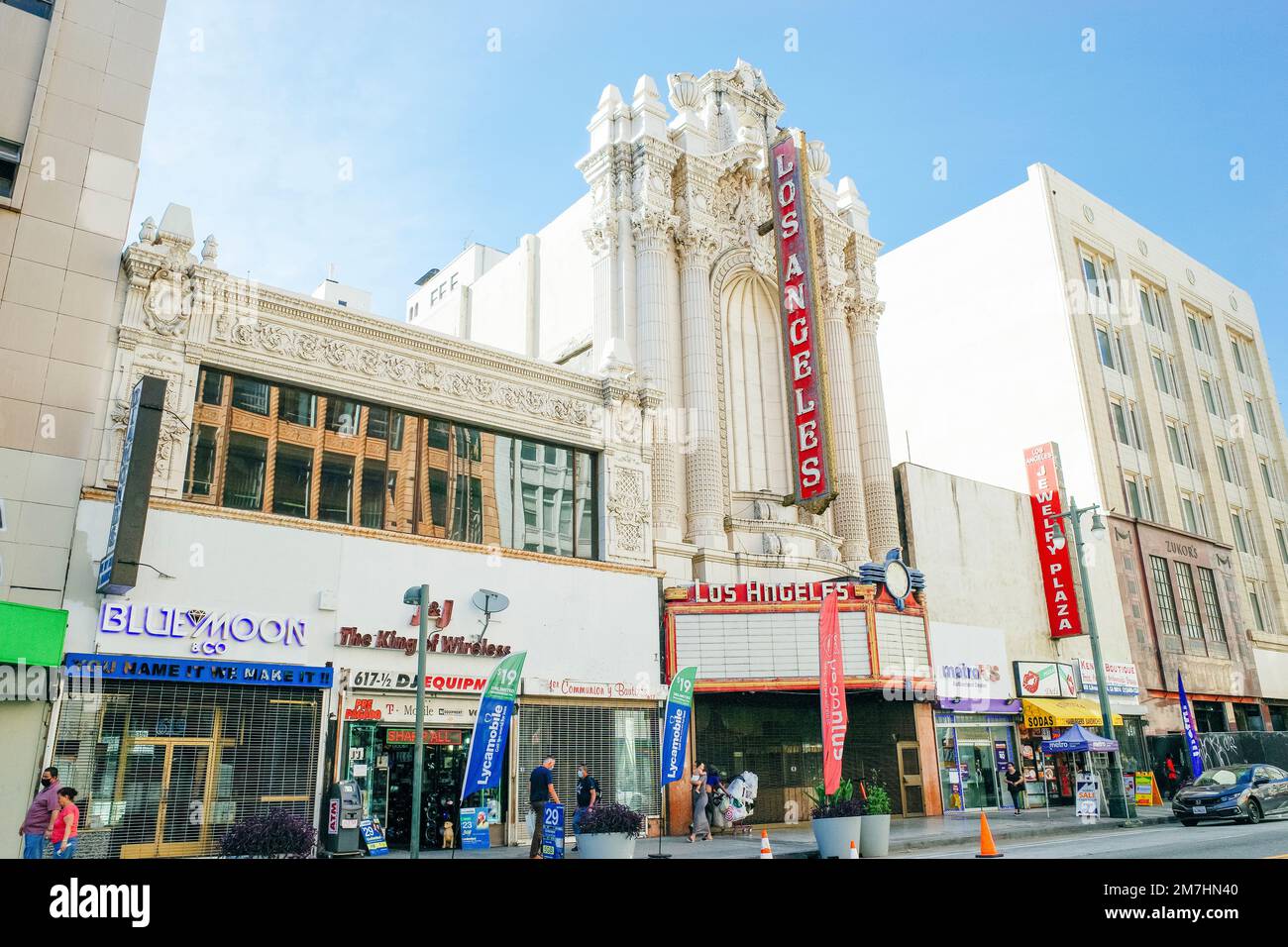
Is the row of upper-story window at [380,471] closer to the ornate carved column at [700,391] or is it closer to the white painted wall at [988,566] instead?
the ornate carved column at [700,391]

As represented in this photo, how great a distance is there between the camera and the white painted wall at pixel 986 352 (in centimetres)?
4247

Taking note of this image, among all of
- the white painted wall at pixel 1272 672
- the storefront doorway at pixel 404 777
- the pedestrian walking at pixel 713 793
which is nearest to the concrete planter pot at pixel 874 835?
the pedestrian walking at pixel 713 793

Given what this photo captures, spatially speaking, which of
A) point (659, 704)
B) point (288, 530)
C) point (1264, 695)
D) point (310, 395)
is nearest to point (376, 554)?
point (288, 530)

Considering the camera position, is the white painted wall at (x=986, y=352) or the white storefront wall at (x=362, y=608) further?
the white painted wall at (x=986, y=352)

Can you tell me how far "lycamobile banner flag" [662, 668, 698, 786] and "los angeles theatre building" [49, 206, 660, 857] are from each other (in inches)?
184

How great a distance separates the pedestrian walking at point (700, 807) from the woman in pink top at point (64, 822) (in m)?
13.0

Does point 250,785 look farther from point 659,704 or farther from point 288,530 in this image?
point 659,704

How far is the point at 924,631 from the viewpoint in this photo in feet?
90.4

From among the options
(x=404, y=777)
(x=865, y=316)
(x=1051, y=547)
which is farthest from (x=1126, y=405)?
(x=404, y=777)

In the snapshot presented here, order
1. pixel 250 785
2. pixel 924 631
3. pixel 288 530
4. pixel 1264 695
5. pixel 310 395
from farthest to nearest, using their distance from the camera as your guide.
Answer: pixel 1264 695
pixel 924 631
pixel 310 395
pixel 288 530
pixel 250 785

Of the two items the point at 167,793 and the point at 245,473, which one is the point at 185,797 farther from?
the point at 245,473
